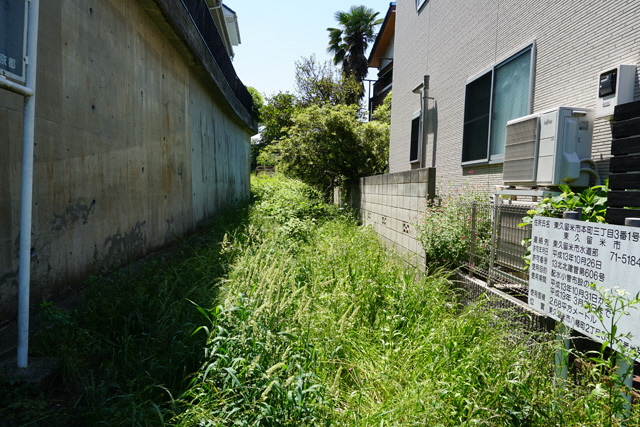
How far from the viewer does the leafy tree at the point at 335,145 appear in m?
11.9

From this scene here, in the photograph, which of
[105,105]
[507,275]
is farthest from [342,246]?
[105,105]

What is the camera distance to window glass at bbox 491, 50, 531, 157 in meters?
5.04

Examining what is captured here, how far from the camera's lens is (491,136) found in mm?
5672

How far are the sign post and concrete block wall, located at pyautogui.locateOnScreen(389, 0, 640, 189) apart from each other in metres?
4.34

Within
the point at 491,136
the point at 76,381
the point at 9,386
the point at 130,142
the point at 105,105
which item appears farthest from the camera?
the point at 491,136

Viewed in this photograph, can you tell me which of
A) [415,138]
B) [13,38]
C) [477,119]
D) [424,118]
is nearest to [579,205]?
A: [477,119]

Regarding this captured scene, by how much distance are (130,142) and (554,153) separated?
178 inches

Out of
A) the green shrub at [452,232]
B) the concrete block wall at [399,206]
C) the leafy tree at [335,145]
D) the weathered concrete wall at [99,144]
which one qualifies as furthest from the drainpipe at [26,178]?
the leafy tree at [335,145]

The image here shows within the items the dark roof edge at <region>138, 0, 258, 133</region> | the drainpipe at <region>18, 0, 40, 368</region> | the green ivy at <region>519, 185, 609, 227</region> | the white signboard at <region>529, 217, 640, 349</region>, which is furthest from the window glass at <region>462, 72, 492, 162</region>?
the drainpipe at <region>18, 0, 40, 368</region>

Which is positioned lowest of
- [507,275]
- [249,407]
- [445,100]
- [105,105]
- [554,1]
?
[249,407]

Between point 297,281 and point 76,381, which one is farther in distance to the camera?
point 297,281

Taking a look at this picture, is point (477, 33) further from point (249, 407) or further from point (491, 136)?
point (249, 407)

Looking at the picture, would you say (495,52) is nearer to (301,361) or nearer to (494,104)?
(494,104)

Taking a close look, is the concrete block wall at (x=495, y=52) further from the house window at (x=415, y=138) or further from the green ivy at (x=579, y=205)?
the green ivy at (x=579, y=205)
